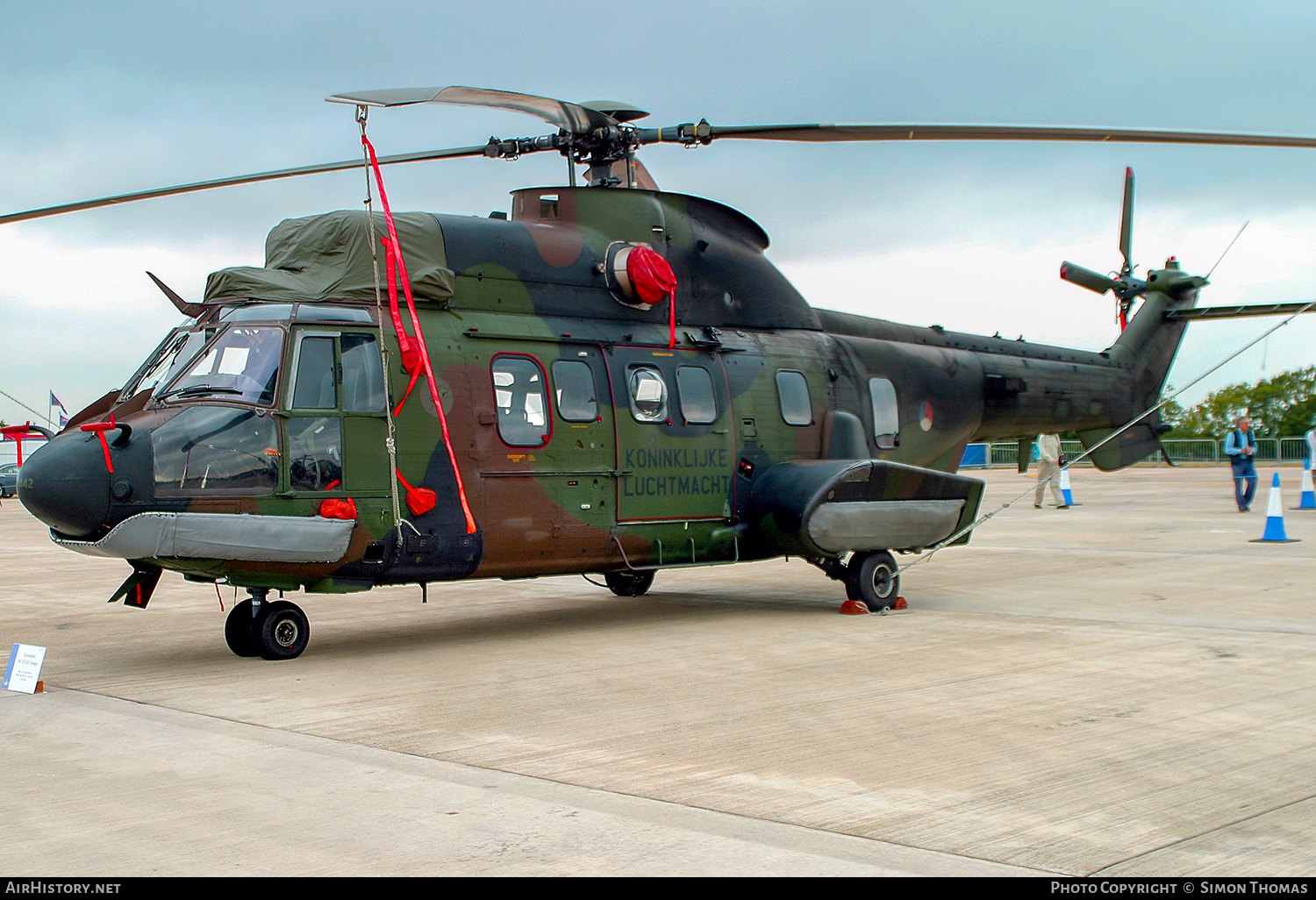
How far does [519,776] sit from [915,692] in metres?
2.62

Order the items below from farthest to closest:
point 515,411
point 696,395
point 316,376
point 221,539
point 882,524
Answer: point 882,524 < point 696,395 < point 515,411 < point 316,376 < point 221,539

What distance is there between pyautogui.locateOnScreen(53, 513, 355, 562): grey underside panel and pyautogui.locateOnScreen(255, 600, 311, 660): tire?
2.50ft

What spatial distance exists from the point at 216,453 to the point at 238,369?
2.10 feet

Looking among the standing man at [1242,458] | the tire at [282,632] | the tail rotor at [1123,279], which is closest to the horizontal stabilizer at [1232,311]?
the tail rotor at [1123,279]

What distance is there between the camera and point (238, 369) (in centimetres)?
789

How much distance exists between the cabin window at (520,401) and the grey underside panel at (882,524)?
2527 mm

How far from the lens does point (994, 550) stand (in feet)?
52.0

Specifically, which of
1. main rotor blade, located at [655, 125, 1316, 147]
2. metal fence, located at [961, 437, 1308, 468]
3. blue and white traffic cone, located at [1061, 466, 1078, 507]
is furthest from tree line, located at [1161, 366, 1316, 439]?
main rotor blade, located at [655, 125, 1316, 147]

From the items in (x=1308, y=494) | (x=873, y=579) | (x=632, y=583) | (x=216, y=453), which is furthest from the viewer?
(x=1308, y=494)

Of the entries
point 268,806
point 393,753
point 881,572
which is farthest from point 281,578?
point 881,572

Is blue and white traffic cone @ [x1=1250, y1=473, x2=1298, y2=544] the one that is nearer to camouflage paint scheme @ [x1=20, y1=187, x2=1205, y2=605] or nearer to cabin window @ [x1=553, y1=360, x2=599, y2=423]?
camouflage paint scheme @ [x1=20, y1=187, x2=1205, y2=605]

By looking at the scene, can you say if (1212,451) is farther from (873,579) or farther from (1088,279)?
(873,579)

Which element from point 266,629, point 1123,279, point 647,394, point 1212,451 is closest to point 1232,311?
point 1123,279

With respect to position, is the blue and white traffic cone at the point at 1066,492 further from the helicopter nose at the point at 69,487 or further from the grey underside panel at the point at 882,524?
the helicopter nose at the point at 69,487
